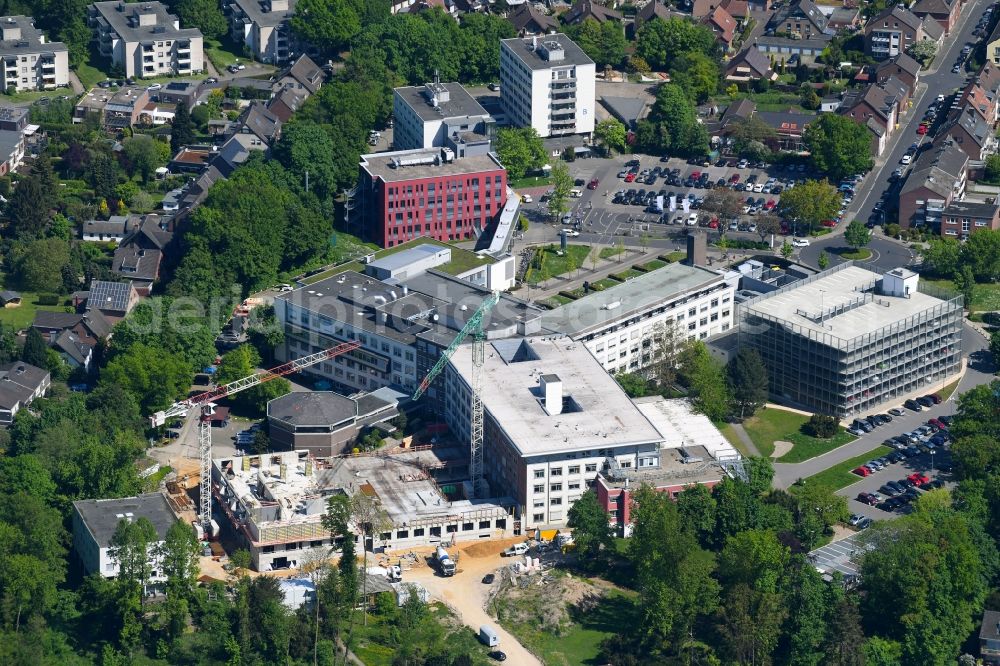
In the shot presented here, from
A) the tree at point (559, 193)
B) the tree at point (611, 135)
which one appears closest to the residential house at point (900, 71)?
the tree at point (611, 135)

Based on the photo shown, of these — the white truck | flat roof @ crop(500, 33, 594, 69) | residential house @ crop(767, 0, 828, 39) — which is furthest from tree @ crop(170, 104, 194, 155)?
the white truck

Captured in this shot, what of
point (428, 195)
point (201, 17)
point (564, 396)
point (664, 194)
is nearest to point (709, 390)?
point (564, 396)

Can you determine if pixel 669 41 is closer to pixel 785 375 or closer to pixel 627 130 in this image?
pixel 627 130

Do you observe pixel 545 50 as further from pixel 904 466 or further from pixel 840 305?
pixel 904 466

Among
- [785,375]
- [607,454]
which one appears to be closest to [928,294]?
[785,375]

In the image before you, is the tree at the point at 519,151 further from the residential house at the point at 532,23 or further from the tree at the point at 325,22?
the residential house at the point at 532,23

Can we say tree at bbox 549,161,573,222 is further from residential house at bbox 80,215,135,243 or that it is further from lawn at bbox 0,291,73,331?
lawn at bbox 0,291,73,331
